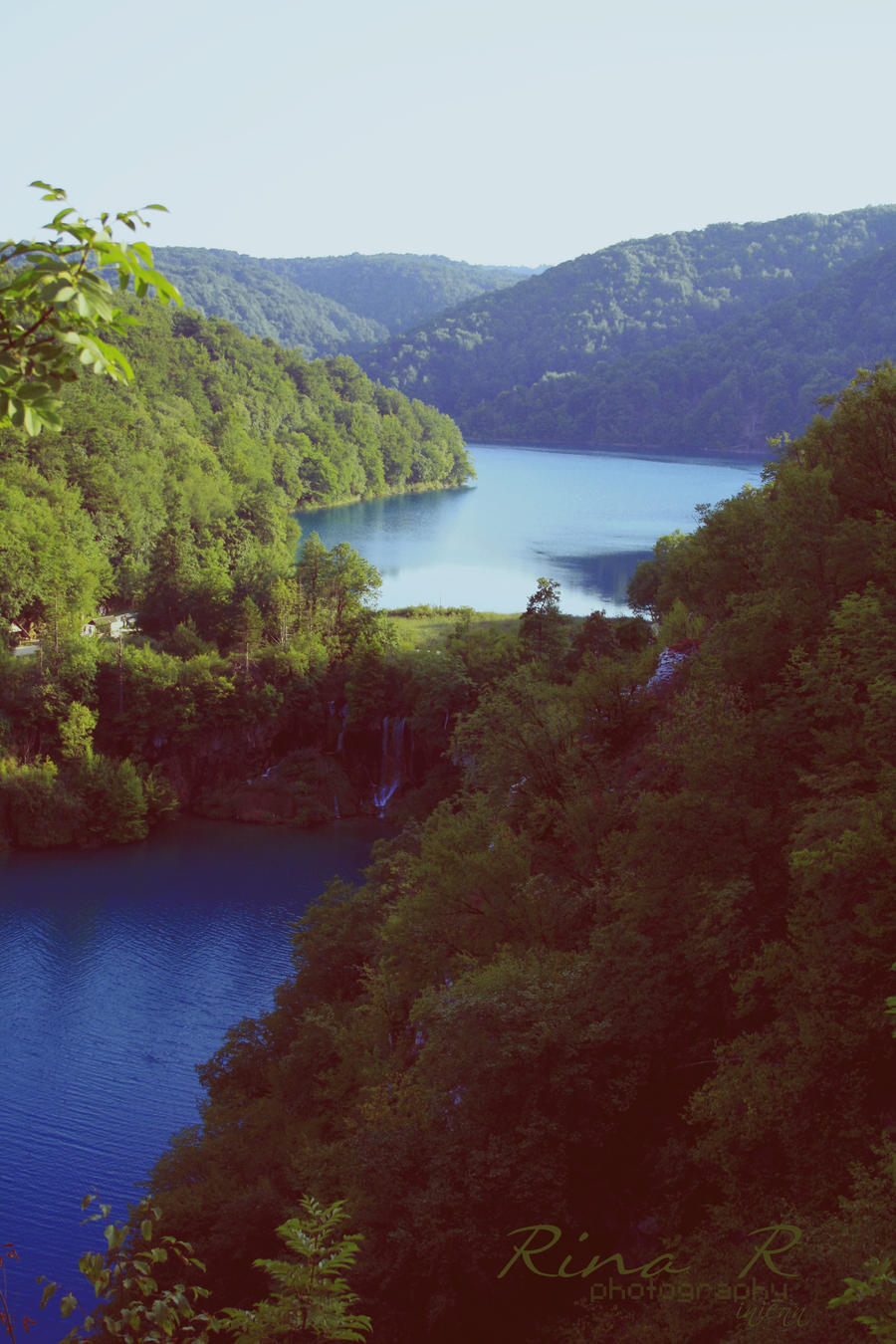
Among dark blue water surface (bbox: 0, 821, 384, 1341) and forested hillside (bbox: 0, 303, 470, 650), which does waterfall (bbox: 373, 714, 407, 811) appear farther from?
forested hillside (bbox: 0, 303, 470, 650)

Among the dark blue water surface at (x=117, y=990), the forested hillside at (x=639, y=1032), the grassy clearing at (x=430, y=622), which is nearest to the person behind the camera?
the forested hillside at (x=639, y=1032)

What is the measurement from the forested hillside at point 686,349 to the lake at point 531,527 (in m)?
15.3

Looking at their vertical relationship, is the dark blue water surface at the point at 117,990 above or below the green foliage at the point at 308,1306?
below

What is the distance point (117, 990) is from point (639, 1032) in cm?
1850

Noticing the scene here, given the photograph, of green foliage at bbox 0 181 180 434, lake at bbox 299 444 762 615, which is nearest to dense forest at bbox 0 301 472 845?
lake at bbox 299 444 762 615

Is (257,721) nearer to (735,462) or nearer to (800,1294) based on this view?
(800,1294)

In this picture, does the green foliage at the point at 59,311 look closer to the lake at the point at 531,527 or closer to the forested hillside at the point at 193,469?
the forested hillside at the point at 193,469

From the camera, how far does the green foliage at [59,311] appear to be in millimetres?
3100

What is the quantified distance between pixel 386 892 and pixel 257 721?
2087 centimetres

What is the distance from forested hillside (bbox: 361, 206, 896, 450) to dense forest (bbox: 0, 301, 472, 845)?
3806 inches

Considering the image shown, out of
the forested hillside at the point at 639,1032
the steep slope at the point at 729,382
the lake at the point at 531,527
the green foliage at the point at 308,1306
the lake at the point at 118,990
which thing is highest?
the steep slope at the point at 729,382

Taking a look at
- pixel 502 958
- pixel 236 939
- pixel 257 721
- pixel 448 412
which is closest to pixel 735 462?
pixel 448 412

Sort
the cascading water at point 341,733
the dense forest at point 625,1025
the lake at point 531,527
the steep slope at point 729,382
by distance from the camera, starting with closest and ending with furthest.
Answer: the dense forest at point 625,1025
the cascading water at point 341,733
the lake at point 531,527
the steep slope at point 729,382

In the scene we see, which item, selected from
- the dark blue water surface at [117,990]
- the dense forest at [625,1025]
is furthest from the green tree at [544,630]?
the dark blue water surface at [117,990]
